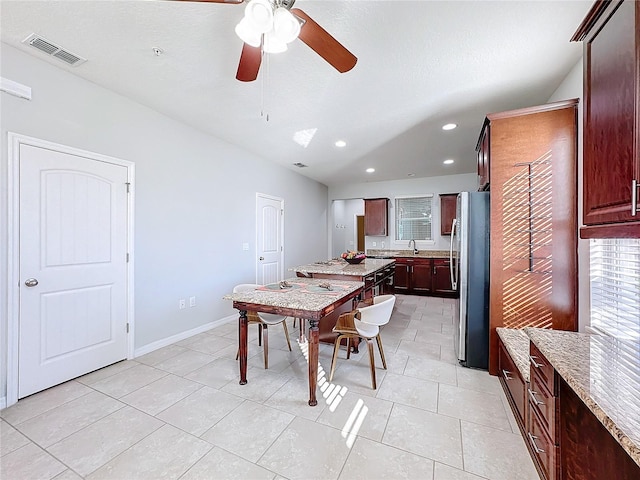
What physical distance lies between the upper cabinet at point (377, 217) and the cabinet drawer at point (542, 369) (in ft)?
17.4

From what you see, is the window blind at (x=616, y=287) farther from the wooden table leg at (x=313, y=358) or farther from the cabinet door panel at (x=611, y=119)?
the wooden table leg at (x=313, y=358)

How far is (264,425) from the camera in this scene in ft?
6.12

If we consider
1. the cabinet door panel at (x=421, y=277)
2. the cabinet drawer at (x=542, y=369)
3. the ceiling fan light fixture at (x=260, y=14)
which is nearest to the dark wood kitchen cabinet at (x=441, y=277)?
the cabinet door panel at (x=421, y=277)

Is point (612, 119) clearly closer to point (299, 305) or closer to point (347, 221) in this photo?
point (299, 305)

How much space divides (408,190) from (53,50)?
20.4ft

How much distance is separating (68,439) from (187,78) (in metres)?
2.89

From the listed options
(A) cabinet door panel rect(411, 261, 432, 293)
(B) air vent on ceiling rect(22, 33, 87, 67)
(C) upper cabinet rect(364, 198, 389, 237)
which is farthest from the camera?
(C) upper cabinet rect(364, 198, 389, 237)

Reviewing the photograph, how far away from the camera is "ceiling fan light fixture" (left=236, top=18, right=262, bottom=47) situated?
1334 millimetres

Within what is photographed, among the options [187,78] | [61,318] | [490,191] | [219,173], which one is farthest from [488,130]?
[61,318]

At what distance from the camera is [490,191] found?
2.50 metres

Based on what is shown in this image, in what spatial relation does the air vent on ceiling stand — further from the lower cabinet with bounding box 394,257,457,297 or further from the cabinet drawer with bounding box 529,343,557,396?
the lower cabinet with bounding box 394,257,457,297

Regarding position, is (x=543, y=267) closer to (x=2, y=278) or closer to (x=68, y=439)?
(x=68, y=439)

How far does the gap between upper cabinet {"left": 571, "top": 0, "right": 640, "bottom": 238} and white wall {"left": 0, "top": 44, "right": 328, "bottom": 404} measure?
145 inches

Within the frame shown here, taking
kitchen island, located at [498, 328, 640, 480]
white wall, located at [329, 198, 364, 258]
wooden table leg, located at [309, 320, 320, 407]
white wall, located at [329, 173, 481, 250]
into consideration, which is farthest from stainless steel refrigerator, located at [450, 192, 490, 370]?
white wall, located at [329, 198, 364, 258]
